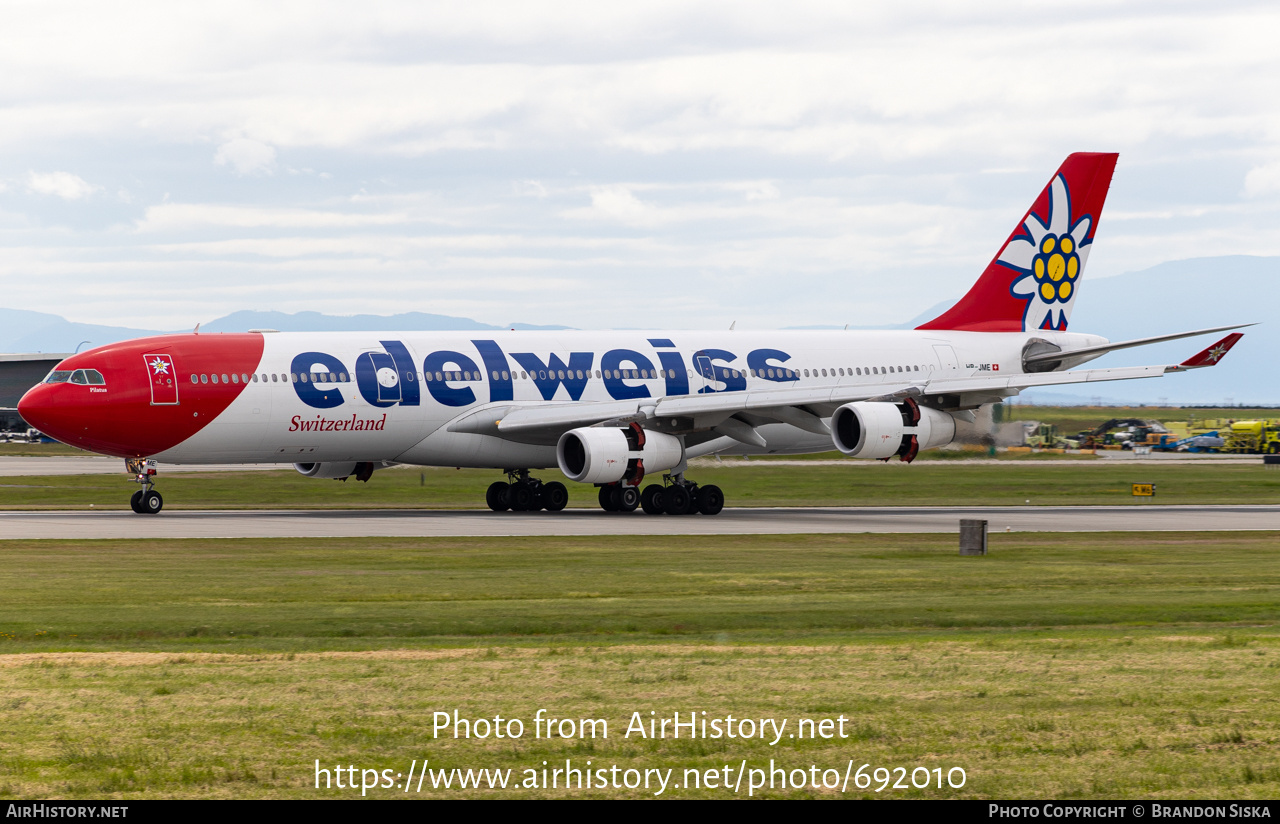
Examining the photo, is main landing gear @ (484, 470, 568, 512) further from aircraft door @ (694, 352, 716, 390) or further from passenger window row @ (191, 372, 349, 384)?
passenger window row @ (191, 372, 349, 384)

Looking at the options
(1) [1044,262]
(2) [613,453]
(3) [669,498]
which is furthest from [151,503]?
(1) [1044,262]

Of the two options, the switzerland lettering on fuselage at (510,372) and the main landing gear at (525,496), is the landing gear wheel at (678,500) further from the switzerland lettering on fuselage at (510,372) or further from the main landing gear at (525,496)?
the main landing gear at (525,496)

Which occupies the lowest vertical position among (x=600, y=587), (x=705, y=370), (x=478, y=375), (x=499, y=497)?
(x=600, y=587)

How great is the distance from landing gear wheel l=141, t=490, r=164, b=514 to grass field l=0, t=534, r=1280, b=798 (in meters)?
13.5

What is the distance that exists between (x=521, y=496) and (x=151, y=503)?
10.0 metres

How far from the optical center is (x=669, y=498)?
42.7 m

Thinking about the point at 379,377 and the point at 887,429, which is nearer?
the point at 887,429

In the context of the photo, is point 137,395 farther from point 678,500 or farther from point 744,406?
point 744,406

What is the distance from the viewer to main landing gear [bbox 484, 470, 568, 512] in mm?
44031

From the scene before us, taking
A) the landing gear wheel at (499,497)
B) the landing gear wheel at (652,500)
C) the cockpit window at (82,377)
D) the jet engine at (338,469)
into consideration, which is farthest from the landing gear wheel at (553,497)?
the cockpit window at (82,377)

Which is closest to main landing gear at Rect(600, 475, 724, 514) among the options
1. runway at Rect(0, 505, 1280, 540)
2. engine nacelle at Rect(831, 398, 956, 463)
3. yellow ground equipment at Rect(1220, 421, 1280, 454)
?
runway at Rect(0, 505, 1280, 540)

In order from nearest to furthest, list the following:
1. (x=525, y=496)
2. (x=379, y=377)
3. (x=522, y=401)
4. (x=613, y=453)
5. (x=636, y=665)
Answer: (x=636, y=665) < (x=613, y=453) < (x=379, y=377) < (x=522, y=401) < (x=525, y=496)

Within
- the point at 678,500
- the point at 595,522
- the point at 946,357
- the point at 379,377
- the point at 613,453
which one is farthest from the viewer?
the point at 946,357
